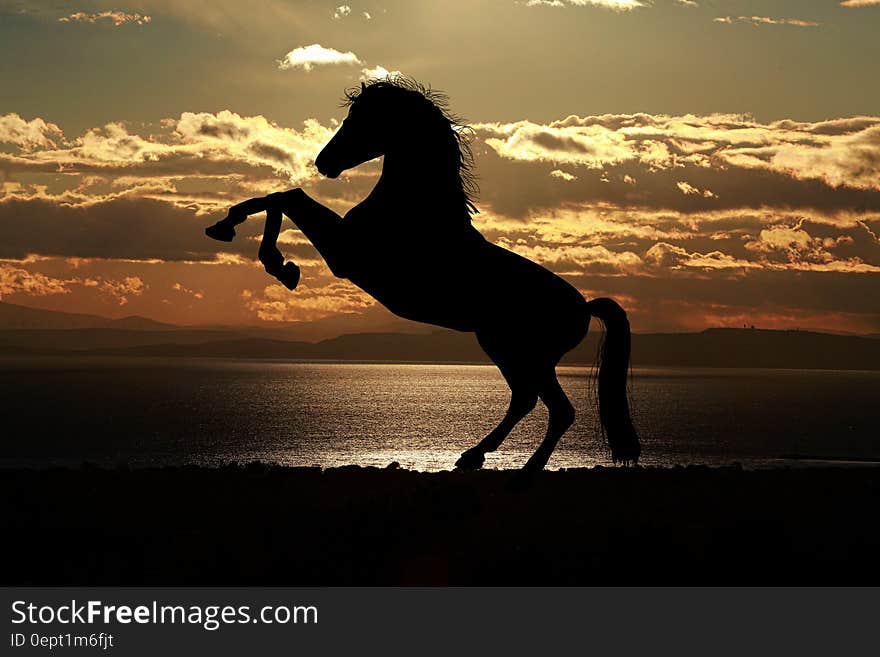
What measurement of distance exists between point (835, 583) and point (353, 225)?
17.4 ft

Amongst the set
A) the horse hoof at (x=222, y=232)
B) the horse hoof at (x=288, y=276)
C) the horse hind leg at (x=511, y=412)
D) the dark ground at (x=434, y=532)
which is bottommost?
the dark ground at (x=434, y=532)

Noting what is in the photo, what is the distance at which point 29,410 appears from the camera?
110000mm

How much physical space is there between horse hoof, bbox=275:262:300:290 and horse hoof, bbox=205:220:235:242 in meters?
0.58

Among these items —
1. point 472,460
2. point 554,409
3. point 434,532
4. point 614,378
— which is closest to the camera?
point 434,532

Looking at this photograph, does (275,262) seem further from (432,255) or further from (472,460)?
(472,460)

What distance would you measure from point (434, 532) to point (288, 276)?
279cm

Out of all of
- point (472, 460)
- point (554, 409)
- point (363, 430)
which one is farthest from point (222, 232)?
point (363, 430)

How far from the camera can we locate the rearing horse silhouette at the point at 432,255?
9.03 metres

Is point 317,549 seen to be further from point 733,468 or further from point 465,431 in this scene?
point 465,431

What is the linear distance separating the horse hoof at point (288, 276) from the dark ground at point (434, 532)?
226cm

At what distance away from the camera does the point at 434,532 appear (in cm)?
868

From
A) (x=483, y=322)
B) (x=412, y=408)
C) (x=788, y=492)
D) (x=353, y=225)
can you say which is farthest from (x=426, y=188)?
(x=412, y=408)

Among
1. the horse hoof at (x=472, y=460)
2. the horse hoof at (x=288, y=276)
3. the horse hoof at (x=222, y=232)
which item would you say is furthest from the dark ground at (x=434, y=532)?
the horse hoof at (x=222, y=232)

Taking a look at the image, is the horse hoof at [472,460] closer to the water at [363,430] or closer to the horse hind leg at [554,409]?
the horse hind leg at [554,409]
